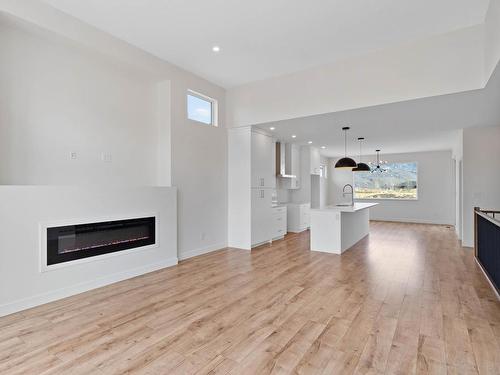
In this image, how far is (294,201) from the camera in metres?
8.82

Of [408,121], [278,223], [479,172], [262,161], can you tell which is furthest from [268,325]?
[479,172]

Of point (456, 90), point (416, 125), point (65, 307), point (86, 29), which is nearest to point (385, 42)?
point (456, 90)

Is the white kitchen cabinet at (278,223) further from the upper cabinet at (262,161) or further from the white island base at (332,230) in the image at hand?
the white island base at (332,230)

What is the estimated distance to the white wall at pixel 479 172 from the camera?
225 inches

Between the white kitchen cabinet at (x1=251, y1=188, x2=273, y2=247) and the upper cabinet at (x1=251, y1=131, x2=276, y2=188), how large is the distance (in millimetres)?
186

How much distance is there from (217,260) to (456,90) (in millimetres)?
4355

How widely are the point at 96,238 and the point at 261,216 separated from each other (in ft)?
11.0

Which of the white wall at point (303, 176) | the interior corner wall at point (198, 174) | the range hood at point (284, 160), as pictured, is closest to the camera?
the interior corner wall at point (198, 174)

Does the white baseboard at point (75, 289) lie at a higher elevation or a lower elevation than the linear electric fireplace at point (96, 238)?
lower

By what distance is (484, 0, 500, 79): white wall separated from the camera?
2.82 metres

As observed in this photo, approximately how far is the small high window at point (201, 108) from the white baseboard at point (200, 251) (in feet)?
8.01

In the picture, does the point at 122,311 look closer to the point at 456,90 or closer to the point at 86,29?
the point at 86,29

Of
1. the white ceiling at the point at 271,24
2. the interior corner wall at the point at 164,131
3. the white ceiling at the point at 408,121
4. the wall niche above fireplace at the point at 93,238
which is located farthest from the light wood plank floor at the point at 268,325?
the white ceiling at the point at 271,24

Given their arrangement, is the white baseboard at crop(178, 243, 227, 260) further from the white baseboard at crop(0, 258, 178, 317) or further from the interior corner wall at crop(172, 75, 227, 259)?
the white baseboard at crop(0, 258, 178, 317)
